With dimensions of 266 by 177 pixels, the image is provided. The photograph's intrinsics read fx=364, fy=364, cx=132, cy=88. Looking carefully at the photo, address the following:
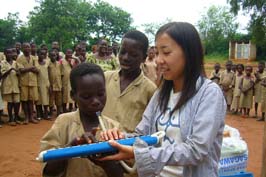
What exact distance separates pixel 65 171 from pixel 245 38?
36485 mm

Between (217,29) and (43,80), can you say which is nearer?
(43,80)

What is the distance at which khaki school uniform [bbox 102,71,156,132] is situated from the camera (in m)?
2.47

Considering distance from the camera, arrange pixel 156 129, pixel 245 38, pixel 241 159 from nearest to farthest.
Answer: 1. pixel 156 129
2. pixel 241 159
3. pixel 245 38

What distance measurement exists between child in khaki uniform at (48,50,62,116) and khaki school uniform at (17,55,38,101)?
0.53 meters

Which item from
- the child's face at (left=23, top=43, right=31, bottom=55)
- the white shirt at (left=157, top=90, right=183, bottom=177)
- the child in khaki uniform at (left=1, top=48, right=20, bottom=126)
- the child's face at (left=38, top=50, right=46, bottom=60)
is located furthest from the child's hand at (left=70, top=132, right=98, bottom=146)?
the child's face at (left=38, top=50, right=46, bottom=60)

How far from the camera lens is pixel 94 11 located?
40.6 m

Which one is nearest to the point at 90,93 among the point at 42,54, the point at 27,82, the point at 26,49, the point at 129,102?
the point at 129,102

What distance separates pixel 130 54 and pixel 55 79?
674 centimetres

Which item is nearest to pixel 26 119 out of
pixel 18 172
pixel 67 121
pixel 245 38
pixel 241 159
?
pixel 18 172

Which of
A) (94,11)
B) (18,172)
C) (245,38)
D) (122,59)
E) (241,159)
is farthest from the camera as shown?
(94,11)

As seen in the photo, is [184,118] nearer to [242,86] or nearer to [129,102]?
[129,102]

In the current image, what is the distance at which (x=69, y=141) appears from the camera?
5.92 feet

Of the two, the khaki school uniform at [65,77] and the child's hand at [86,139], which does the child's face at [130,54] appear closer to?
the child's hand at [86,139]

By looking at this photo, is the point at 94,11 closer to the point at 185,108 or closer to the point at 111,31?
the point at 111,31
